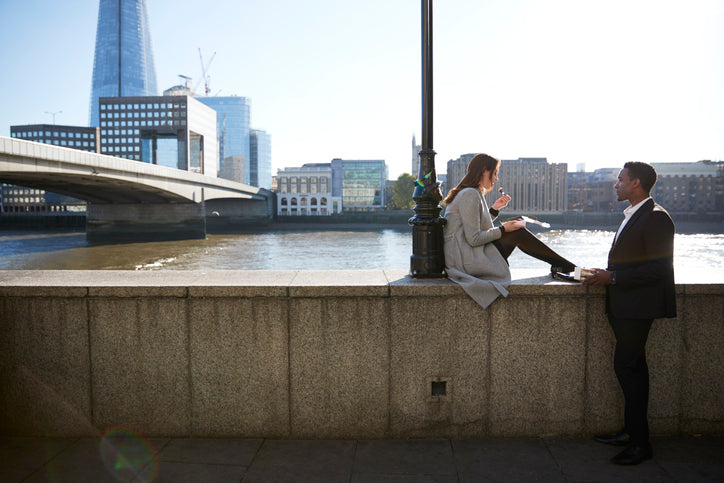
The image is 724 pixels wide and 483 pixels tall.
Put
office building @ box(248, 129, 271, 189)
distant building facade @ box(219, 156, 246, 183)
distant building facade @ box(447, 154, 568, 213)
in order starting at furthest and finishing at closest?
office building @ box(248, 129, 271, 189)
distant building facade @ box(219, 156, 246, 183)
distant building facade @ box(447, 154, 568, 213)

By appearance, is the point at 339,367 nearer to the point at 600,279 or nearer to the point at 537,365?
the point at 537,365

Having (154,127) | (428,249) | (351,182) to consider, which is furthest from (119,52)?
(428,249)

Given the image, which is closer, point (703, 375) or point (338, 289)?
point (338, 289)

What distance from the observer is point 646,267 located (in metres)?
2.96

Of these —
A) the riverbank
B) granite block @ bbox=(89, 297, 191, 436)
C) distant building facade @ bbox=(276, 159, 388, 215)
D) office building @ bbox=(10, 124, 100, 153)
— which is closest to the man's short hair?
granite block @ bbox=(89, 297, 191, 436)

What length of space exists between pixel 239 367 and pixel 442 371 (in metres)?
1.30

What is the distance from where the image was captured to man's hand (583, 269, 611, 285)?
10.1 ft

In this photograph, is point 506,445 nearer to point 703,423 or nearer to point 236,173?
point 703,423

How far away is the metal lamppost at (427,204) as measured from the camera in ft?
12.5

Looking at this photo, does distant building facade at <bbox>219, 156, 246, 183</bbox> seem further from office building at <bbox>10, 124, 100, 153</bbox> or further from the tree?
the tree

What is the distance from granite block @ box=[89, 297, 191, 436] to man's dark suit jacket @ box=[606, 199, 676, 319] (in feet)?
8.65

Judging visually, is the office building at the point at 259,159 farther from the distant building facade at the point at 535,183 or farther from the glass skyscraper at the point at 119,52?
the distant building facade at the point at 535,183

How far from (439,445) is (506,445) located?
415 mm

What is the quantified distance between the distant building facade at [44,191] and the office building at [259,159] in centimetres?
6609
